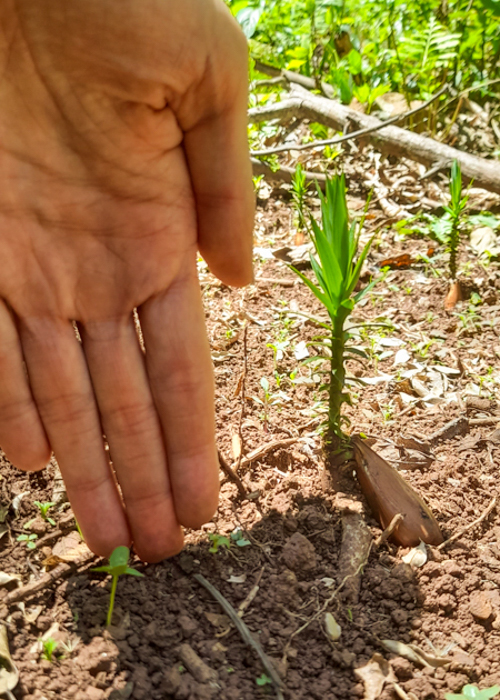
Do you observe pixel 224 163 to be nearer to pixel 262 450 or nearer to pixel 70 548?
pixel 262 450

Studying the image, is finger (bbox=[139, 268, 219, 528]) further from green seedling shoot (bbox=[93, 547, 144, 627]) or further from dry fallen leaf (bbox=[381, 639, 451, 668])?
dry fallen leaf (bbox=[381, 639, 451, 668])

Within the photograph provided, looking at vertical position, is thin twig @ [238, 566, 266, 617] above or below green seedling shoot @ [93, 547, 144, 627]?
below

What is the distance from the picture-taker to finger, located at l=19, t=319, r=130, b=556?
1.70m

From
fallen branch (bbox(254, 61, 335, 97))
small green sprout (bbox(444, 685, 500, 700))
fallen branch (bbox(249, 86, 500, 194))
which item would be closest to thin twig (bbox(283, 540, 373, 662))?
small green sprout (bbox(444, 685, 500, 700))

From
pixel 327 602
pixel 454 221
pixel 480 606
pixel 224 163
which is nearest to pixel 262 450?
pixel 327 602

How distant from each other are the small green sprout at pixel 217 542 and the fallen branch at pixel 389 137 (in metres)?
2.44

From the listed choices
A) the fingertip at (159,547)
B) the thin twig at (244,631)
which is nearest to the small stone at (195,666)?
the thin twig at (244,631)

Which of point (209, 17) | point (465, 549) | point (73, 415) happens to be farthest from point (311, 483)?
point (209, 17)

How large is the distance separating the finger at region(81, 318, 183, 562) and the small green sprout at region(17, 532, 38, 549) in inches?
12.4

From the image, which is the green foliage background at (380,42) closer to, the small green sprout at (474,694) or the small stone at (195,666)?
the small stone at (195,666)

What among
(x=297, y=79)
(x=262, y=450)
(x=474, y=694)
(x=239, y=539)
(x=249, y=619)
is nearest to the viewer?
(x=474, y=694)

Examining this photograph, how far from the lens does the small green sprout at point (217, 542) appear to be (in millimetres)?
1735

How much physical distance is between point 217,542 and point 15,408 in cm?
68

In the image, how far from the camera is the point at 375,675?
148 centimetres
